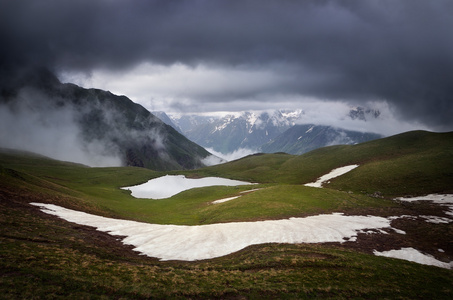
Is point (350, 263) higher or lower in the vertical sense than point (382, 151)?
lower

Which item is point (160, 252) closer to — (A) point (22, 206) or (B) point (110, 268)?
(B) point (110, 268)

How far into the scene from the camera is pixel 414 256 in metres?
28.8

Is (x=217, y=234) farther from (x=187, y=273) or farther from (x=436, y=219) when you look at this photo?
(x=436, y=219)

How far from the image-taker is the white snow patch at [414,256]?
88.7ft

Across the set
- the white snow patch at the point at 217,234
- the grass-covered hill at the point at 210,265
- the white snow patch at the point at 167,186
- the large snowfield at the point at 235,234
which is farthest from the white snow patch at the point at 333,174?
the white snow patch at the point at 217,234

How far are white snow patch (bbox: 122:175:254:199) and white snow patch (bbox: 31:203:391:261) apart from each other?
74.0m

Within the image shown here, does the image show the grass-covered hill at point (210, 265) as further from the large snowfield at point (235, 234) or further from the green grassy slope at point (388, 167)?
the green grassy slope at point (388, 167)

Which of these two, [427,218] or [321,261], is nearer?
[321,261]

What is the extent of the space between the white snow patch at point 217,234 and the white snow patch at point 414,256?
566 centimetres

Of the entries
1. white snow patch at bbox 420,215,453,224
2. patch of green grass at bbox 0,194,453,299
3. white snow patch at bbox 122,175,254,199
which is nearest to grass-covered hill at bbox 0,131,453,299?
patch of green grass at bbox 0,194,453,299

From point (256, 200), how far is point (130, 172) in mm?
134834

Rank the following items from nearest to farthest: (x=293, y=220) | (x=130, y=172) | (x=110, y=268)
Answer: (x=110, y=268), (x=293, y=220), (x=130, y=172)

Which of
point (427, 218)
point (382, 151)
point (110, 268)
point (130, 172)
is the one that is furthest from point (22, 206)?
point (382, 151)

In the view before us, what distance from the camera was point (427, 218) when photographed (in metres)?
47.2
